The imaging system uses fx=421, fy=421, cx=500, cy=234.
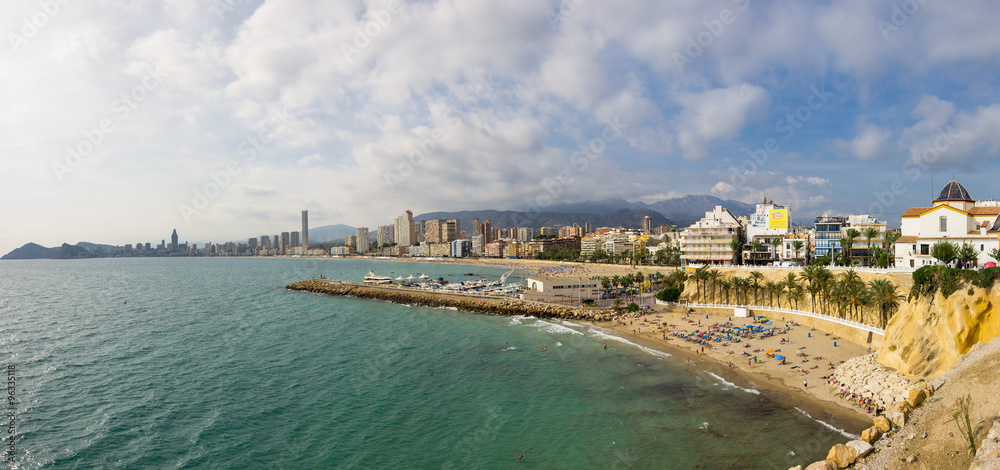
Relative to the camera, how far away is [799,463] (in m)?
17.9

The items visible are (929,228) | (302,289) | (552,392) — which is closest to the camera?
(552,392)

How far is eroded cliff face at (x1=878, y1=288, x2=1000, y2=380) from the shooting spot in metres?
22.0

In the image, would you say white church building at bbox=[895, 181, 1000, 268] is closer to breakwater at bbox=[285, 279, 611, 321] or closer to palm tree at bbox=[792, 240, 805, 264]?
palm tree at bbox=[792, 240, 805, 264]

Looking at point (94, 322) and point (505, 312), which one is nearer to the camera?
point (94, 322)

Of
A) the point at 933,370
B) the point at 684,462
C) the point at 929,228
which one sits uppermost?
the point at 929,228

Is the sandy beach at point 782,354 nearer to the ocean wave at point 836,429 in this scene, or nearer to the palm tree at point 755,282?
the ocean wave at point 836,429

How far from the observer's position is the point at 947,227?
37688 mm

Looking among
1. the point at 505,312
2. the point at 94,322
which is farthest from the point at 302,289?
the point at 505,312

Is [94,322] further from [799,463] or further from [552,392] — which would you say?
A: [799,463]

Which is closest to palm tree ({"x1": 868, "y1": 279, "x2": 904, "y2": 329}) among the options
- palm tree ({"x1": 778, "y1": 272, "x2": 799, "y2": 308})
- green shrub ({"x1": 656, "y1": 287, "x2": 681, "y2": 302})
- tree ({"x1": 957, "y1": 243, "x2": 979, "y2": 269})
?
tree ({"x1": 957, "y1": 243, "x2": 979, "y2": 269})

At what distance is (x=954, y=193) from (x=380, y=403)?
55.9 meters

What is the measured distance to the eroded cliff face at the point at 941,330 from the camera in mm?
22000

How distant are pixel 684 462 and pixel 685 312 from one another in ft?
111

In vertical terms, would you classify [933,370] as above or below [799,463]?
above
